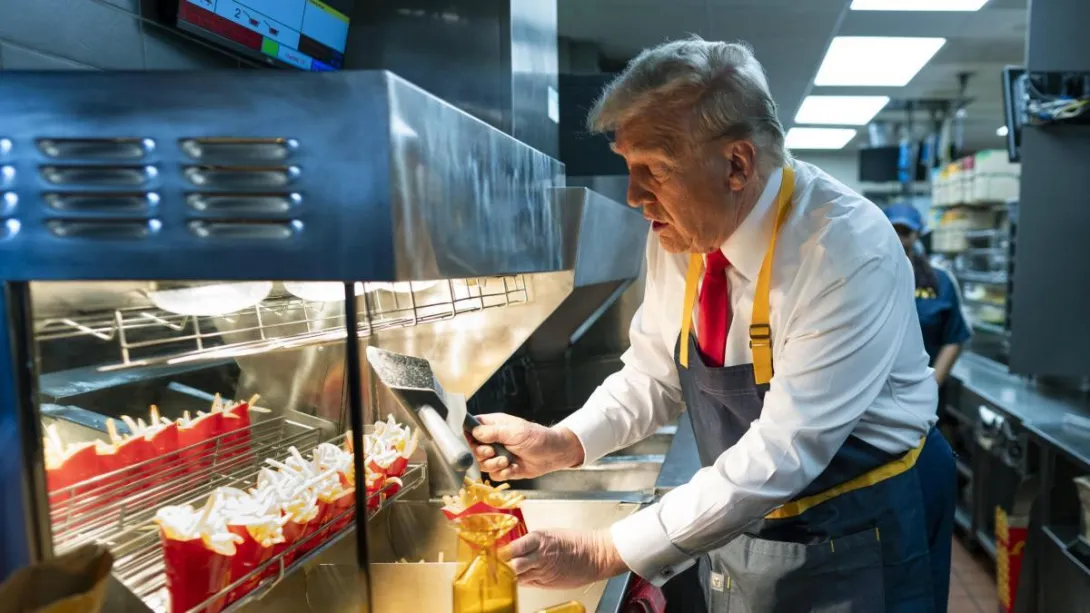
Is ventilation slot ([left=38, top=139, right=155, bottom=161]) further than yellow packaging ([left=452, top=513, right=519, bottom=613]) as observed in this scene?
No

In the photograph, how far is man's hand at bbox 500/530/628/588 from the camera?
3.38 ft

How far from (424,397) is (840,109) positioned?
721 cm

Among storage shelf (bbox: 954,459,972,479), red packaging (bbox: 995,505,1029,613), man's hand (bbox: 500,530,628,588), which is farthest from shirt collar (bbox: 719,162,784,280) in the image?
storage shelf (bbox: 954,459,972,479)

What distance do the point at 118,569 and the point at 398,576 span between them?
484 millimetres

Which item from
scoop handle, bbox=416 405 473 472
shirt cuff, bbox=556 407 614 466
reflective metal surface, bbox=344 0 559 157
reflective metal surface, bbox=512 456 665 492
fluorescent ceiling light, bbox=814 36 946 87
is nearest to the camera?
scoop handle, bbox=416 405 473 472

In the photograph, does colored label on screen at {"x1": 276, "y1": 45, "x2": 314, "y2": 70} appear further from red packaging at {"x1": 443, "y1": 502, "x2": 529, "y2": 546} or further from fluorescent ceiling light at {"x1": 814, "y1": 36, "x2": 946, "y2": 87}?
fluorescent ceiling light at {"x1": 814, "y1": 36, "x2": 946, "y2": 87}

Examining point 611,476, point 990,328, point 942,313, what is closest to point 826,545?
point 611,476

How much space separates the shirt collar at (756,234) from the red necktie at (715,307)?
56 millimetres

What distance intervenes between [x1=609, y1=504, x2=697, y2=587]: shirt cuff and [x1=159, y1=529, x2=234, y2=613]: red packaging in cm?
60

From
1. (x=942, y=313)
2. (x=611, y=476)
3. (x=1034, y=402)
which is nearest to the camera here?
(x=611, y=476)

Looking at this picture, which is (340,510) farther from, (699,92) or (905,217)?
(905,217)

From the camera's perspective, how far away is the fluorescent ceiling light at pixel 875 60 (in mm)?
4738

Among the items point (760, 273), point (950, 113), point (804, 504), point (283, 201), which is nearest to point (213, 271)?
point (283, 201)

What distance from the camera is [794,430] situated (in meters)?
1.15
